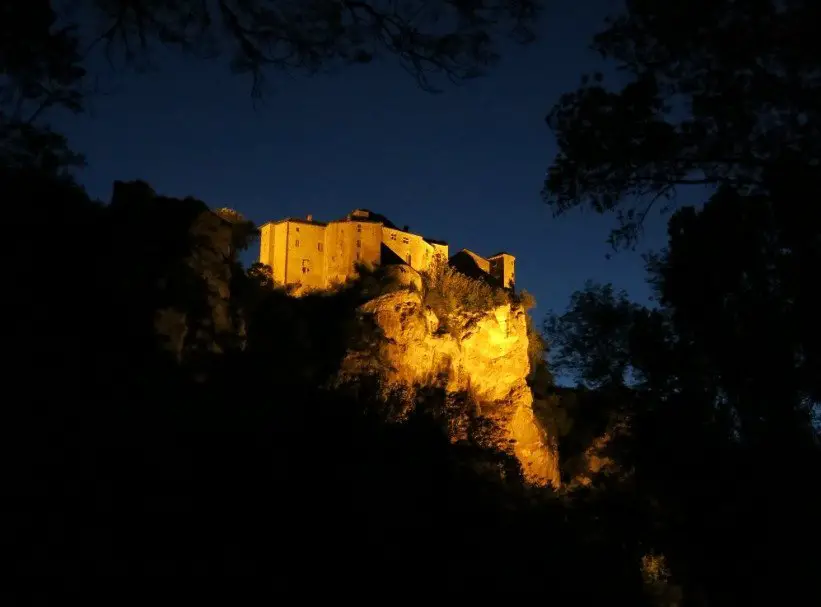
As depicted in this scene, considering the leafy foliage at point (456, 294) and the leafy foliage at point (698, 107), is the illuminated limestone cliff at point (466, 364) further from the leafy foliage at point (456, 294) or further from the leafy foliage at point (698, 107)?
the leafy foliage at point (698, 107)

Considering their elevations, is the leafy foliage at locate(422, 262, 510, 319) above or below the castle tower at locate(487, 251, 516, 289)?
below

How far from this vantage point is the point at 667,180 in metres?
9.55

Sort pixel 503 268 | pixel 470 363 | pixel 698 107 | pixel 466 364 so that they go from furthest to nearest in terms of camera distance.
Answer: pixel 503 268 → pixel 470 363 → pixel 466 364 → pixel 698 107

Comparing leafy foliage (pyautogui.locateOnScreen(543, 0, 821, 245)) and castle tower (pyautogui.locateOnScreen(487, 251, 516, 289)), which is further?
castle tower (pyautogui.locateOnScreen(487, 251, 516, 289))

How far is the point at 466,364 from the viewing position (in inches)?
1741

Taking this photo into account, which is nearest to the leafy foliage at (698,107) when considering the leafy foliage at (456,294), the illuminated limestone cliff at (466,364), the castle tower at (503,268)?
the illuminated limestone cliff at (466,364)

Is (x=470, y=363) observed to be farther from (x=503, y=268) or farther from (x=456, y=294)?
(x=503, y=268)

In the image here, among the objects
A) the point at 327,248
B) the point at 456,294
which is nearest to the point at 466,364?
the point at 456,294

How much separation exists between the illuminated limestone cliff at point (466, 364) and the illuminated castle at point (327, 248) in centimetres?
413

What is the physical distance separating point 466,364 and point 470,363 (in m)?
0.32

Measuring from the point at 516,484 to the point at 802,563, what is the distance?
25.7m

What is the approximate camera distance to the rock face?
4022cm

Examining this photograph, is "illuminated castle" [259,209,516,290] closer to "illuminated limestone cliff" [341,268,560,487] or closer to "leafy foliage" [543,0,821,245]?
"illuminated limestone cliff" [341,268,560,487]

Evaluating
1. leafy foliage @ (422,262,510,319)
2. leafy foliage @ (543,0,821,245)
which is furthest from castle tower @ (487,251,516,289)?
leafy foliage @ (543,0,821,245)
